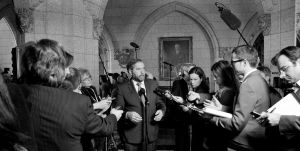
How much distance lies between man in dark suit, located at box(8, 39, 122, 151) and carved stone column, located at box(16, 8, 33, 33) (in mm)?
4232

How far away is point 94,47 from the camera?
6.39 m

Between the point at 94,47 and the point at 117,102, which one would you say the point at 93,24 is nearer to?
the point at 94,47

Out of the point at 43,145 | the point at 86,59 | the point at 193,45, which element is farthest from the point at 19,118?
the point at 193,45

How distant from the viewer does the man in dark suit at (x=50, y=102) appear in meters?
1.77

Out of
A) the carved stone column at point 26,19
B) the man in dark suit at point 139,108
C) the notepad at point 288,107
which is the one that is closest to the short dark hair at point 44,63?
the notepad at point 288,107

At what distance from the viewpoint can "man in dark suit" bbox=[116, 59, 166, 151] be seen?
3.51 m

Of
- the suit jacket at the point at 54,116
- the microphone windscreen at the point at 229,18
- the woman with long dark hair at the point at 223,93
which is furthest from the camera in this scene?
the microphone windscreen at the point at 229,18

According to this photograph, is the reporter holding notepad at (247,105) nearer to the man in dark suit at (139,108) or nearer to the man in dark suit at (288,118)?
the man in dark suit at (288,118)

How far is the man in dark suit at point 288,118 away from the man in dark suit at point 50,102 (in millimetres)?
1349

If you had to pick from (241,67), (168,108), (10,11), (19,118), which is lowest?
(168,108)

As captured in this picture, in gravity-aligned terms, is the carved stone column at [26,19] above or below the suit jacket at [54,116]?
above

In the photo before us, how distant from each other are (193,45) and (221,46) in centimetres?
113

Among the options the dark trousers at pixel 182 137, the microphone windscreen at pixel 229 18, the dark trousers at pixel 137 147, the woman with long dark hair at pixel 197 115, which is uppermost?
the microphone windscreen at pixel 229 18

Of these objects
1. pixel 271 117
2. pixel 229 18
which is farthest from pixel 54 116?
pixel 229 18
